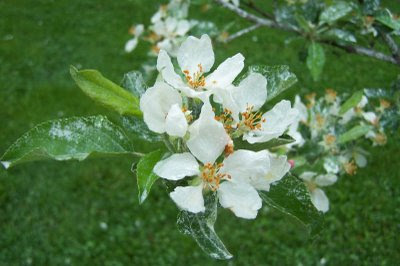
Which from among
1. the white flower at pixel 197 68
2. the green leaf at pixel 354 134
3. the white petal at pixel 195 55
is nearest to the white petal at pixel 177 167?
the white flower at pixel 197 68

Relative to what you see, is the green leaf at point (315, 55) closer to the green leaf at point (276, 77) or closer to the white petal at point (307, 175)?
the white petal at point (307, 175)

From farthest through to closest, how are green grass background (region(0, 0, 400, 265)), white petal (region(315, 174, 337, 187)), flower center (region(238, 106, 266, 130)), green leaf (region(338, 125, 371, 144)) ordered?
green grass background (region(0, 0, 400, 265)), green leaf (region(338, 125, 371, 144)), white petal (region(315, 174, 337, 187)), flower center (region(238, 106, 266, 130))

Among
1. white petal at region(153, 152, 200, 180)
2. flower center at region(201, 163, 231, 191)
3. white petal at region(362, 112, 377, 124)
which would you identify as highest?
white petal at region(153, 152, 200, 180)

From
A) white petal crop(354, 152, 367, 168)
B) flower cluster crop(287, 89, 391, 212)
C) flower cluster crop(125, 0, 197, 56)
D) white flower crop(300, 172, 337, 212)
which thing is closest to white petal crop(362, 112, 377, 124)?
flower cluster crop(287, 89, 391, 212)

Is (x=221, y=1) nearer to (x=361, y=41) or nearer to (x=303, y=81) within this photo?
(x=361, y=41)

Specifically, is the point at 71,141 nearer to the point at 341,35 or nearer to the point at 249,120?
the point at 249,120

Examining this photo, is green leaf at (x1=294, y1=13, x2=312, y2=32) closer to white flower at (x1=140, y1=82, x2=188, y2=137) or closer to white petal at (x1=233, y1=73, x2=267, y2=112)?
white petal at (x1=233, y1=73, x2=267, y2=112)

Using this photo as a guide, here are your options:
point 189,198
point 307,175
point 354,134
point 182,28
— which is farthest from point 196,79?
point 182,28
